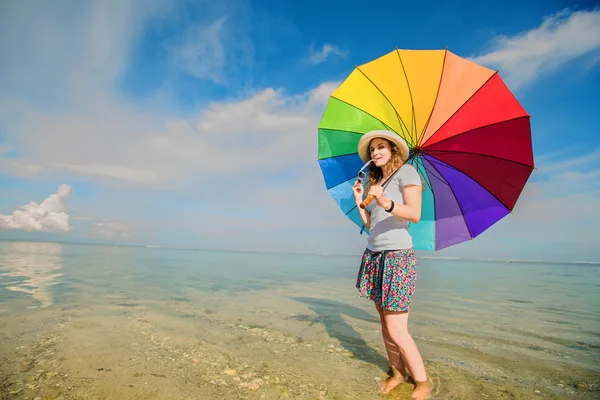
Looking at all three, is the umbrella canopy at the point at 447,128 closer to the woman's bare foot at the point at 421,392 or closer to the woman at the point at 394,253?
the woman at the point at 394,253

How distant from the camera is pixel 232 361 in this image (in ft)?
12.2

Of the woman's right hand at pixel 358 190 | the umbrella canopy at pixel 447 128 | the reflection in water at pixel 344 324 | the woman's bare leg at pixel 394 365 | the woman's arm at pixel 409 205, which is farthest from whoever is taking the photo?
the reflection in water at pixel 344 324

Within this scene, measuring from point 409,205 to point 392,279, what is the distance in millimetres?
770

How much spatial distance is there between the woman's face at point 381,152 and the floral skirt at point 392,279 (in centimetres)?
99

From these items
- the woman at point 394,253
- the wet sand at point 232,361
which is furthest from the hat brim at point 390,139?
the wet sand at point 232,361

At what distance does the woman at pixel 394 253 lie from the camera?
2928 millimetres

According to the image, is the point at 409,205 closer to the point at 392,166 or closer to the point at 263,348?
the point at 392,166

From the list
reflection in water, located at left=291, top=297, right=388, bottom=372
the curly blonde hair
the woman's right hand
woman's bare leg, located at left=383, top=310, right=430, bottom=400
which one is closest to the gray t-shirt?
the curly blonde hair

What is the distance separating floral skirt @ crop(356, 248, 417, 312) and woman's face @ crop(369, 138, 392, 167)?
39.0 inches

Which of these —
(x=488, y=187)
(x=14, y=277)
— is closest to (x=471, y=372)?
(x=488, y=187)

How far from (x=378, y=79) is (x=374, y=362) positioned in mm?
3786

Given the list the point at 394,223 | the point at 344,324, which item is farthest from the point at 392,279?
the point at 344,324

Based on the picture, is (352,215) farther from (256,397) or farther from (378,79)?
(256,397)

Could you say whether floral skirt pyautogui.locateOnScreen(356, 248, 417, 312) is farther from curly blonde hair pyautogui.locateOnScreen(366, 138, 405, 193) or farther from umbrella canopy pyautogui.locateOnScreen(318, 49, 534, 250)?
umbrella canopy pyautogui.locateOnScreen(318, 49, 534, 250)
